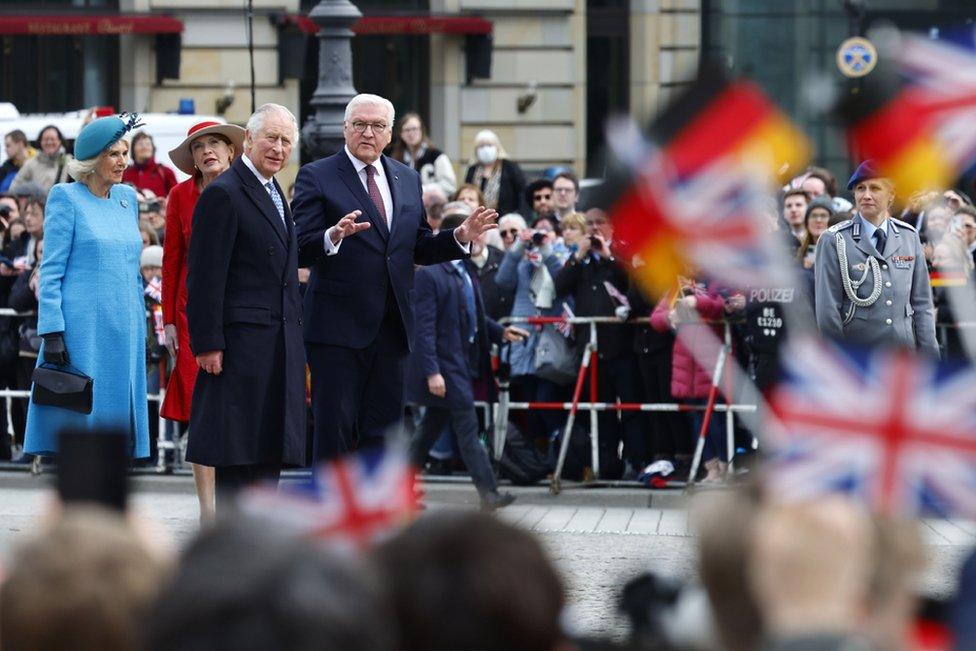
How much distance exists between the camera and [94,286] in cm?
826

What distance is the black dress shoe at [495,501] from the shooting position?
11055 mm

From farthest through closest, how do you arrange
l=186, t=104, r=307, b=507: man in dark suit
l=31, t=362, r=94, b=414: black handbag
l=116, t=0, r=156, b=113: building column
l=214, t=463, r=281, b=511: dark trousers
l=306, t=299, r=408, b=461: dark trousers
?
1. l=116, t=0, r=156, b=113: building column
2. l=306, t=299, r=408, b=461: dark trousers
3. l=31, t=362, r=94, b=414: black handbag
4. l=214, t=463, r=281, b=511: dark trousers
5. l=186, t=104, r=307, b=507: man in dark suit

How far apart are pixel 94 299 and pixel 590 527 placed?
10.2ft

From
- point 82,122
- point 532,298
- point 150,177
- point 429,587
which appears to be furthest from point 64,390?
point 82,122

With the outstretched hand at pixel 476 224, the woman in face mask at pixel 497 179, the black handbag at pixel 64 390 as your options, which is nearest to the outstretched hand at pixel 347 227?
the outstretched hand at pixel 476 224

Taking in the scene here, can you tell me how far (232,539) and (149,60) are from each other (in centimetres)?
2445

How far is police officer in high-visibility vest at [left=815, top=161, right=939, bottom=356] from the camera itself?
33.0 ft

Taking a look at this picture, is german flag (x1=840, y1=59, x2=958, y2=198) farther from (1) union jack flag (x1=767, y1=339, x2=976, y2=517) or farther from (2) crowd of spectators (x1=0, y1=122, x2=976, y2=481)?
(2) crowd of spectators (x1=0, y1=122, x2=976, y2=481)

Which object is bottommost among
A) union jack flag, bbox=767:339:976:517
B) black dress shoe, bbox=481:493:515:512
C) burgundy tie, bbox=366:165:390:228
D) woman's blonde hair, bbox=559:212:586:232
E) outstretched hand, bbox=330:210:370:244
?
black dress shoe, bbox=481:493:515:512

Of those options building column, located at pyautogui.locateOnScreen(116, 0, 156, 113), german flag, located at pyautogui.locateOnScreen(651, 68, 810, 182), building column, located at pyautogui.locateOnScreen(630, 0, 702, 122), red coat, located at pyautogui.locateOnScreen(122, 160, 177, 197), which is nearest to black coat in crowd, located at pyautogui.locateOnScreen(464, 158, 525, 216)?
red coat, located at pyautogui.locateOnScreen(122, 160, 177, 197)

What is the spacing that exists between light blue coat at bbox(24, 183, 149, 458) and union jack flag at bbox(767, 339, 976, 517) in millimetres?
5481

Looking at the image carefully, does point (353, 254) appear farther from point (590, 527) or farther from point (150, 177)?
point (150, 177)

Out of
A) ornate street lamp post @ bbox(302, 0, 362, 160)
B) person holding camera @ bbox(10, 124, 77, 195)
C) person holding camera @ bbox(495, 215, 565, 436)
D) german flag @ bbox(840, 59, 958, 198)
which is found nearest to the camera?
german flag @ bbox(840, 59, 958, 198)

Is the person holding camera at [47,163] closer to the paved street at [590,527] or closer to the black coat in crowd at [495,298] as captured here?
the paved street at [590,527]
